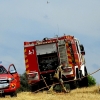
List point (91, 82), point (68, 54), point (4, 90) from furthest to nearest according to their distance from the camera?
point (91, 82), point (68, 54), point (4, 90)

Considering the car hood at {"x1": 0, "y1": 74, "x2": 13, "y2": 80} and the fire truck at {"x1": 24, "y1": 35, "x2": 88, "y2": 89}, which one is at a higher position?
the fire truck at {"x1": 24, "y1": 35, "x2": 88, "y2": 89}

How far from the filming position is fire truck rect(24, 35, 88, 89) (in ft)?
75.9

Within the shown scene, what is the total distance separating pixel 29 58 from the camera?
23.5 m

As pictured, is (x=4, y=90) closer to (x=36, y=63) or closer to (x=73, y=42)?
(x=36, y=63)

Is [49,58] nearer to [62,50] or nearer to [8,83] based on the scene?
[62,50]

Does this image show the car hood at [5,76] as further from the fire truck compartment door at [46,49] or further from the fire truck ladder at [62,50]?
the fire truck ladder at [62,50]

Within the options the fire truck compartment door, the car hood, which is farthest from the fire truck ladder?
the car hood

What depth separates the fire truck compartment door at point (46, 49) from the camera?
23.3 meters

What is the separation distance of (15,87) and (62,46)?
17.6 feet

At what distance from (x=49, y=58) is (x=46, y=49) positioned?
0.60 m

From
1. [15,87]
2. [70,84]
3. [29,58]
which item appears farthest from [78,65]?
[15,87]

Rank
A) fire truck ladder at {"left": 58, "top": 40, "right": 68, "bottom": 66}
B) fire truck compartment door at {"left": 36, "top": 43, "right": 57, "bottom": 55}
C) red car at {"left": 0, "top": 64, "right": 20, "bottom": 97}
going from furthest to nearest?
fire truck compartment door at {"left": 36, "top": 43, "right": 57, "bottom": 55} < fire truck ladder at {"left": 58, "top": 40, "right": 68, "bottom": 66} < red car at {"left": 0, "top": 64, "right": 20, "bottom": 97}

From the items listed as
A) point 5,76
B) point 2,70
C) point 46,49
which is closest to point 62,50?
point 46,49

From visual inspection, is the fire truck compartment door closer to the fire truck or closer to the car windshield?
the fire truck
